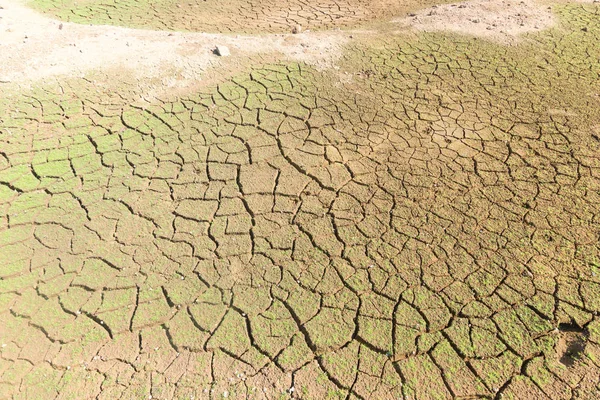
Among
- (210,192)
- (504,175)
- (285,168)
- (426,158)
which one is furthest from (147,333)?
(504,175)

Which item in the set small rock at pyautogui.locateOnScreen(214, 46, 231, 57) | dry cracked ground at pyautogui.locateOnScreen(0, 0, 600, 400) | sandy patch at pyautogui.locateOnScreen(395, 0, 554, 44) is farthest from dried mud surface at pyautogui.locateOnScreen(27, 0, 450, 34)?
dry cracked ground at pyautogui.locateOnScreen(0, 0, 600, 400)

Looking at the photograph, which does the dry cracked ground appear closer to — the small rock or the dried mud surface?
the small rock

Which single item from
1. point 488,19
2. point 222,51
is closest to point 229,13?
point 222,51

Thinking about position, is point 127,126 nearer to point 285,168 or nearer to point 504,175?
point 285,168

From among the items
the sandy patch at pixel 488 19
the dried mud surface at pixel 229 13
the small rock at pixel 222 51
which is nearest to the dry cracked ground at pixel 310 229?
the small rock at pixel 222 51

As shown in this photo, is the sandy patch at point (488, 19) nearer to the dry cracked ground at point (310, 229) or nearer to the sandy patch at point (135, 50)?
the dry cracked ground at point (310, 229)

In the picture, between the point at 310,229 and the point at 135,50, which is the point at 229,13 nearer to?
the point at 135,50

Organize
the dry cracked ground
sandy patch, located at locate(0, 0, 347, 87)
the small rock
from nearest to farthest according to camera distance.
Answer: the dry cracked ground, sandy patch, located at locate(0, 0, 347, 87), the small rock
